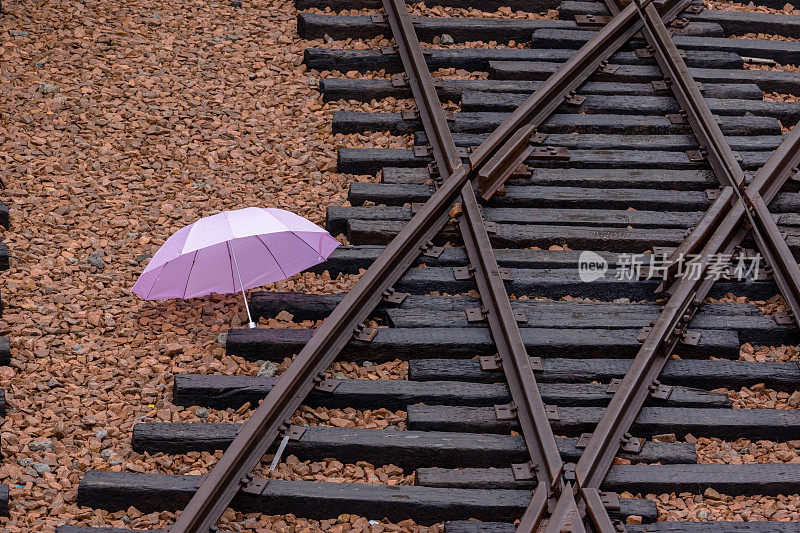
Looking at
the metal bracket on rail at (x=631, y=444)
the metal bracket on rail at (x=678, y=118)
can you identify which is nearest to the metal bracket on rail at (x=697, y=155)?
the metal bracket on rail at (x=678, y=118)

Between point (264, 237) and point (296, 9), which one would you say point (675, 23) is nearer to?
point (296, 9)

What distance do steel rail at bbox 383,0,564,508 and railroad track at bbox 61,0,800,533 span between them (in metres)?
0.02

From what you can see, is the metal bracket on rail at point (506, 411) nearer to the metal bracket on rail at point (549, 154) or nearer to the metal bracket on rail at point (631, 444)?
the metal bracket on rail at point (631, 444)

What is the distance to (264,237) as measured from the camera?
21.3 ft

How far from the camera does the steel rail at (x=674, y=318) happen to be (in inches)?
211

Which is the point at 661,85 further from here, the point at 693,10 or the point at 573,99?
the point at 693,10

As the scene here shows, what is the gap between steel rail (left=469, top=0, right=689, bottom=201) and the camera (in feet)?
23.7

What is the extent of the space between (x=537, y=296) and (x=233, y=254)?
2.05 metres

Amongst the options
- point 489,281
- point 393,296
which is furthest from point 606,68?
point 393,296

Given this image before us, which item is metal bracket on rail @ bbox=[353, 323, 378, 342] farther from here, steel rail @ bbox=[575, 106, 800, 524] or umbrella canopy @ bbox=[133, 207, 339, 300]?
steel rail @ bbox=[575, 106, 800, 524]

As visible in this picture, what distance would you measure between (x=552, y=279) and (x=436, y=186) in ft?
3.95

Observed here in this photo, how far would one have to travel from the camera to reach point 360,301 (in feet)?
20.2

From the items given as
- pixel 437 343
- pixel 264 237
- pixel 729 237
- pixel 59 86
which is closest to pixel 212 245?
pixel 264 237

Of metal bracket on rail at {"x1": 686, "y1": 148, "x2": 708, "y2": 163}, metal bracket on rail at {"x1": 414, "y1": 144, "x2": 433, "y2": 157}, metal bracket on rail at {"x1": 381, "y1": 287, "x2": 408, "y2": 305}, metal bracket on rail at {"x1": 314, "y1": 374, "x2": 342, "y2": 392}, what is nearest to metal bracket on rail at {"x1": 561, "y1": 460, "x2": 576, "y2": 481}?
metal bracket on rail at {"x1": 314, "y1": 374, "x2": 342, "y2": 392}
